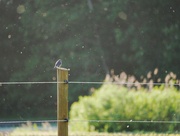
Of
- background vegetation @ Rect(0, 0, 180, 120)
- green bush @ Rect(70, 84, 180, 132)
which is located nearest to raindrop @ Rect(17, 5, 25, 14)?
background vegetation @ Rect(0, 0, 180, 120)

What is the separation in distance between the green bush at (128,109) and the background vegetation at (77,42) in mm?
11124

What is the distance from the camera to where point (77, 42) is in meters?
22.9

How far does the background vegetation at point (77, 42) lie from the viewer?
22.2m

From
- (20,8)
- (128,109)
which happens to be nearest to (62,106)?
(128,109)

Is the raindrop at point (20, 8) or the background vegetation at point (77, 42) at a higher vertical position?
the raindrop at point (20, 8)

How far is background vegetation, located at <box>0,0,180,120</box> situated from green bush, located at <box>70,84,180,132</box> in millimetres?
11124

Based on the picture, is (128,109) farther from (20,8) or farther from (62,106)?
(20,8)

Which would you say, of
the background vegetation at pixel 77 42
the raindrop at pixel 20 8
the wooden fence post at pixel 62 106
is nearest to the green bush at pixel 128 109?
the wooden fence post at pixel 62 106

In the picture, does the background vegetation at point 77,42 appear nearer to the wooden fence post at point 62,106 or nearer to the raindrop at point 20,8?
the raindrop at point 20,8

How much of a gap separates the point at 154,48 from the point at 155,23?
1131 millimetres

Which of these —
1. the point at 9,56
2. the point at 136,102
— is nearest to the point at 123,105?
the point at 136,102

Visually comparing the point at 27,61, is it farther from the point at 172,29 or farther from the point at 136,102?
the point at 136,102

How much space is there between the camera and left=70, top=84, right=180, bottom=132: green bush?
10.2m

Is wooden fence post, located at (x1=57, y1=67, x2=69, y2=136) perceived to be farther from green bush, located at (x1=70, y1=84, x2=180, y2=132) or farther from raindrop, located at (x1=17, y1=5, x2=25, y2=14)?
raindrop, located at (x1=17, y1=5, x2=25, y2=14)
